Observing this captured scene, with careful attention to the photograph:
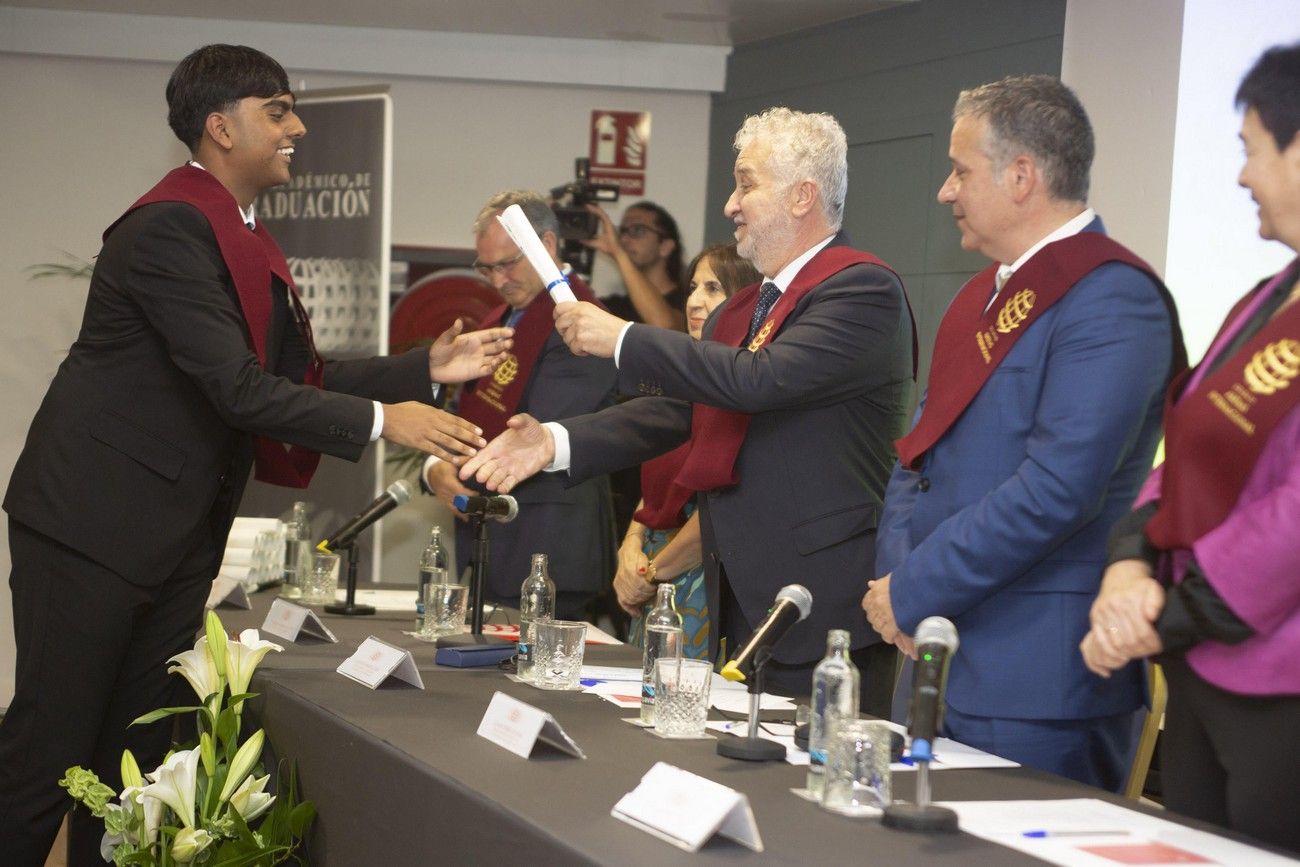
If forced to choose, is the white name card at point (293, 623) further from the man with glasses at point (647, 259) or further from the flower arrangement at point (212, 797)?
the man with glasses at point (647, 259)

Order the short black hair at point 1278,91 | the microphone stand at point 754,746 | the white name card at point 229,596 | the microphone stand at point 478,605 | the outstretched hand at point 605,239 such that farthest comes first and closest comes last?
the outstretched hand at point 605,239 < the white name card at point 229,596 < the microphone stand at point 478,605 < the microphone stand at point 754,746 < the short black hair at point 1278,91

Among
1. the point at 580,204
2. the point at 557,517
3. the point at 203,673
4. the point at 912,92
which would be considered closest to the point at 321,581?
the point at 557,517

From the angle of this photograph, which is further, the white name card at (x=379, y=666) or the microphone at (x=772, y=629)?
the white name card at (x=379, y=666)

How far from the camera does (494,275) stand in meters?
3.63

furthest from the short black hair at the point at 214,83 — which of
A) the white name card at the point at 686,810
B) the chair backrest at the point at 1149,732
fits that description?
the chair backrest at the point at 1149,732

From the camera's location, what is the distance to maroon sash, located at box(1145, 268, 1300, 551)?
1.49 m

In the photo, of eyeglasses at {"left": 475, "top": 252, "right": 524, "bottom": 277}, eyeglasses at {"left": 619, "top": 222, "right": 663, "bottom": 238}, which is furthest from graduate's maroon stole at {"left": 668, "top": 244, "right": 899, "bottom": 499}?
eyeglasses at {"left": 619, "top": 222, "right": 663, "bottom": 238}

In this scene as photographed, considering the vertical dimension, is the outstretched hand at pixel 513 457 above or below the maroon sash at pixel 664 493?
above

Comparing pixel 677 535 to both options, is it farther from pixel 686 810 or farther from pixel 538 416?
pixel 686 810

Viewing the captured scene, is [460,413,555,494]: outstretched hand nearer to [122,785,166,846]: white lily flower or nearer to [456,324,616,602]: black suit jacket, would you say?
[122,785,166,846]: white lily flower

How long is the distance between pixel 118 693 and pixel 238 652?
1.88ft

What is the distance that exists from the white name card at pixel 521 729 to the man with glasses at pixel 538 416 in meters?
1.57

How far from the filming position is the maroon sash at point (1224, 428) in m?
1.49

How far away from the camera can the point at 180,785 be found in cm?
193
